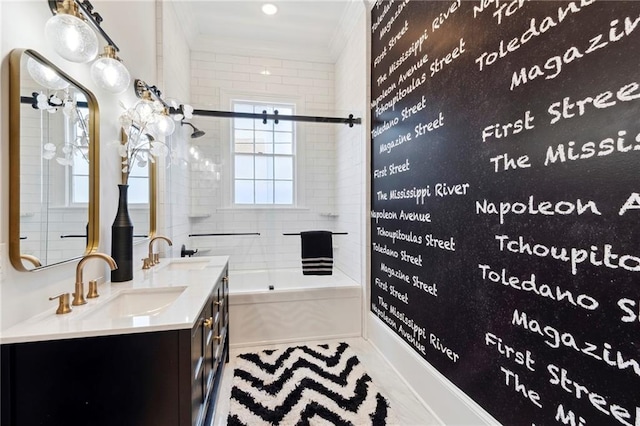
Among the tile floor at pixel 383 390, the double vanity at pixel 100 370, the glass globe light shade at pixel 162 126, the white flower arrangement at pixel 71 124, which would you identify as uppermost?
the glass globe light shade at pixel 162 126

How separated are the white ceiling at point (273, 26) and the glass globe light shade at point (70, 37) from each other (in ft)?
7.11

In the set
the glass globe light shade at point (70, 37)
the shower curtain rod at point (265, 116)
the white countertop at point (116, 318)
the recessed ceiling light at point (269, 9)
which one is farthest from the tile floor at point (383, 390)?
the recessed ceiling light at point (269, 9)

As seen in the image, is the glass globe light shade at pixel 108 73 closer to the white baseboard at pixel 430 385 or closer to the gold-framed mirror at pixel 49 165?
the gold-framed mirror at pixel 49 165

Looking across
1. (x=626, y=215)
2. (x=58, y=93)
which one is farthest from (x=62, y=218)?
(x=626, y=215)

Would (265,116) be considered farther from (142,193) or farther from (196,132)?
(142,193)

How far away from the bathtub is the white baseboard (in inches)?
14.9

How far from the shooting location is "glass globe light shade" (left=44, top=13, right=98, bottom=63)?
1058mm

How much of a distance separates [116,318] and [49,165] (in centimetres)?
65

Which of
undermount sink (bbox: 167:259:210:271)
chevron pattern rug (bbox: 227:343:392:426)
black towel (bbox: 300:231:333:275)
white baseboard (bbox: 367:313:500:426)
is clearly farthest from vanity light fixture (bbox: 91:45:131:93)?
white baseboard (bbox: 367:313:500:426)

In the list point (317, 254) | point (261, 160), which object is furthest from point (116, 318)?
point (261, 160)

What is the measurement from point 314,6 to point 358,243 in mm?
2411

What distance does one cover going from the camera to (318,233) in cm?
303

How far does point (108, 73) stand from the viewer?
1.38 meters

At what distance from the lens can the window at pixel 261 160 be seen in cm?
355
